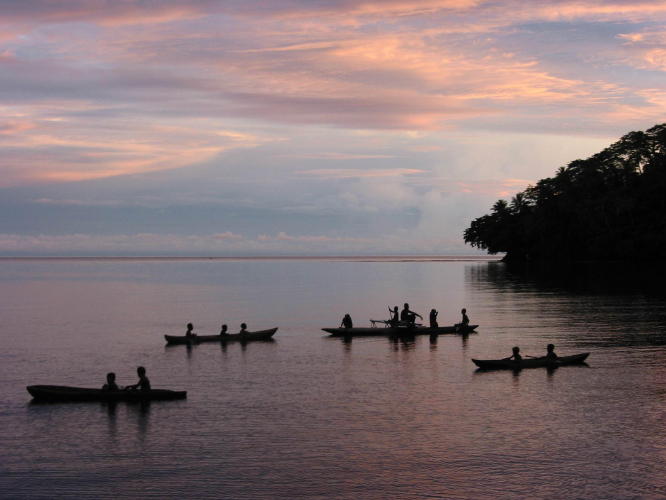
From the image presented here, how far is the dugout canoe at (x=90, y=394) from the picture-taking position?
109 feet

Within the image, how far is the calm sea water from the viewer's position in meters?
22.7

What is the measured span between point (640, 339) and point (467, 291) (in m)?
61.5

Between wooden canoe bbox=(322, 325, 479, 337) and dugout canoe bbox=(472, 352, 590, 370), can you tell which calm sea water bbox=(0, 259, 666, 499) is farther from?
wooden canoe bbox=(322, 325, 479, 337)

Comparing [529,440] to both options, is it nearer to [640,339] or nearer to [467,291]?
[640,339]

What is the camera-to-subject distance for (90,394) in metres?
33.6

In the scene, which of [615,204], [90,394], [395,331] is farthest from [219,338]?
[615,204]

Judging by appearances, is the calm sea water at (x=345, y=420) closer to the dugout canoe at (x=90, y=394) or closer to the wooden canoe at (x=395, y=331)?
the dugout canoe at (x=90, y=394)

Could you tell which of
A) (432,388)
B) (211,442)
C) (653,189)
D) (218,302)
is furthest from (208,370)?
(653,189)

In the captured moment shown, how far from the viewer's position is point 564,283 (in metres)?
113

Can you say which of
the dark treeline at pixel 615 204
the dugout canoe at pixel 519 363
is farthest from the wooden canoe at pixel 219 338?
the dark treeline at pixel 615 204

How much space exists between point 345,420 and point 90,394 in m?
11.8

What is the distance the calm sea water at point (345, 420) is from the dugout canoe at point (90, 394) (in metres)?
0.59

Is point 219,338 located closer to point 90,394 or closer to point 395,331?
point 395,331

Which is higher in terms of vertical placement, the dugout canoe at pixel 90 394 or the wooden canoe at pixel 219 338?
the wooden canoe at pixel 219 338
